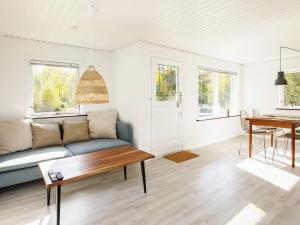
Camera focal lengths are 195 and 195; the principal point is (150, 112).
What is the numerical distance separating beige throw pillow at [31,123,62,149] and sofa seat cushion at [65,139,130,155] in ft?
0.79

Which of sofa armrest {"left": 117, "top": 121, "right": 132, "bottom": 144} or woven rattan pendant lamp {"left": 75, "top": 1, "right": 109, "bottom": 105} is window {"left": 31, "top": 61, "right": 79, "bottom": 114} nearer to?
sofa armrest {"left": 117, "top": 121, "right": 132, "bottom": 144}

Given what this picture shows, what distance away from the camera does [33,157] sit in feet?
8.96

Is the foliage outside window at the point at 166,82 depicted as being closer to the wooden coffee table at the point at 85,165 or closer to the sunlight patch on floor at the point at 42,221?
the wooden coffee table at the point at 85,165

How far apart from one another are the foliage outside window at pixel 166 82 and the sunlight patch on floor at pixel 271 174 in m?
1.94

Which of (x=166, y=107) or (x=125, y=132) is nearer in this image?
(x=125, y=132)

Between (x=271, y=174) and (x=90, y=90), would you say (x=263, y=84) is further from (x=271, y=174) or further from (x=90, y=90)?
(x=90, y=90)

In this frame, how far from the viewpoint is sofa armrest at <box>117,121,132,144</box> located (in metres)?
3.78

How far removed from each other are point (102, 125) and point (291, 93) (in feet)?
16.6

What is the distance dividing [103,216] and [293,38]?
4.23 metres

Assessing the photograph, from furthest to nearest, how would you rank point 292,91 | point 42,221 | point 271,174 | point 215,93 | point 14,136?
point 215,93, point 292,91, point 271,174, point 14,136, point 42,221

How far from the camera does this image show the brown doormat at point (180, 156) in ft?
12.9

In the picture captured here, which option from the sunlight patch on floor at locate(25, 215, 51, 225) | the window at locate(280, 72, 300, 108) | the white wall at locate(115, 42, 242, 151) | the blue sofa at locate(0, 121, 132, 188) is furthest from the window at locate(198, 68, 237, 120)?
the sunlight patch on floor at locate(25, 215, 51, 225)

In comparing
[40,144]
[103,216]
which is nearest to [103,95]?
[103,216]

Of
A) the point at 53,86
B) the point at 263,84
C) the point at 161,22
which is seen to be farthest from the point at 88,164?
the point at 263,84
